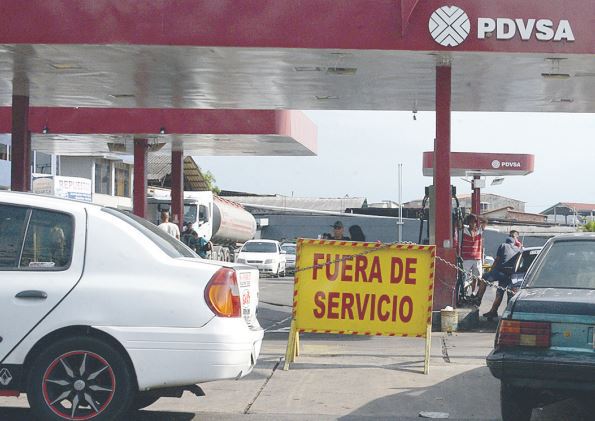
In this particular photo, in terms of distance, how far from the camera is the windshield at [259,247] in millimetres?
38031

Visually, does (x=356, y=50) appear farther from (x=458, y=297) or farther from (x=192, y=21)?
(x=458, y=297)

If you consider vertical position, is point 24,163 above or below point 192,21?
below

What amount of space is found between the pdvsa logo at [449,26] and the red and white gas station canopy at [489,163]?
27.6 meters

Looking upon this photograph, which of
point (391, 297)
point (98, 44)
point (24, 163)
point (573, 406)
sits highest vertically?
point (98, 44)

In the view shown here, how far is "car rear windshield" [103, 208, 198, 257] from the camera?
743 cm

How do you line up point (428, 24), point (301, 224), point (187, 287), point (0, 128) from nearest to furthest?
point (187, 287)
point (428, 24)
point (0, 128)
point (301, 224)

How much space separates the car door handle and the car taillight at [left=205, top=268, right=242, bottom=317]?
3.87 ft

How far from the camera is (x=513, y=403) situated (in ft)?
24.2

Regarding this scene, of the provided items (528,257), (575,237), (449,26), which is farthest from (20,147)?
(575,237)

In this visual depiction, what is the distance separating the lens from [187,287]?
7.06 meters

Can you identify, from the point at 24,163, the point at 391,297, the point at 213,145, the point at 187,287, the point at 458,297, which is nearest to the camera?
the point at 187,287

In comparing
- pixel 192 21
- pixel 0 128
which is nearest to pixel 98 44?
pixel 192 21

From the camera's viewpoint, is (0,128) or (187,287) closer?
(187,287)

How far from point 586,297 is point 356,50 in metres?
8.28
